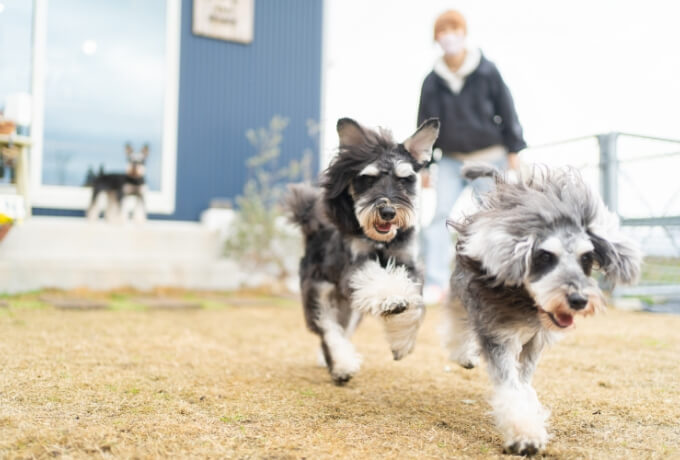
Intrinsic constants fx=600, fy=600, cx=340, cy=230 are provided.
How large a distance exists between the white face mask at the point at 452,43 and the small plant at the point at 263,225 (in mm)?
3550

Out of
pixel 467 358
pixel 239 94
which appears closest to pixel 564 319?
pixel 467 358

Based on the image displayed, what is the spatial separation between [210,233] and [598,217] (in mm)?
7408

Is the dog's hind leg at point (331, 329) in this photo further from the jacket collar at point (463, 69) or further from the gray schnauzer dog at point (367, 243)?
the jacket collar at point (463, 69)

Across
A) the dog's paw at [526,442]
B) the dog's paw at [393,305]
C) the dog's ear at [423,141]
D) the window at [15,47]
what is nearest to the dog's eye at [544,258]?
the dog's paw at [526,442]

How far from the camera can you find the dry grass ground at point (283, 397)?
2373mm

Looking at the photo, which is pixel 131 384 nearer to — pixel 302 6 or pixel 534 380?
pixel 534 380

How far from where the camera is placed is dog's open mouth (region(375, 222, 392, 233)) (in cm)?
326

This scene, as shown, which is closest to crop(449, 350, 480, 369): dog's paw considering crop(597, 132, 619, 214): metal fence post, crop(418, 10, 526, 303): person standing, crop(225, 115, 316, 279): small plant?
crop(418, 10, 526, 303): person standing

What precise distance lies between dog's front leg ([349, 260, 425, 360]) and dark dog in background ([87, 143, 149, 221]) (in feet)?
20.7

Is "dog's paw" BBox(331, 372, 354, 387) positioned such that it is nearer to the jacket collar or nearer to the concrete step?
the jacket collar

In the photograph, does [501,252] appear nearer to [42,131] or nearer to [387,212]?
[387,212]

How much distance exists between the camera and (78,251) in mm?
8273

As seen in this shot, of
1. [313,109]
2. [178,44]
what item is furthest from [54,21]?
[313,109]

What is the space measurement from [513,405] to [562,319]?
1.33ft
